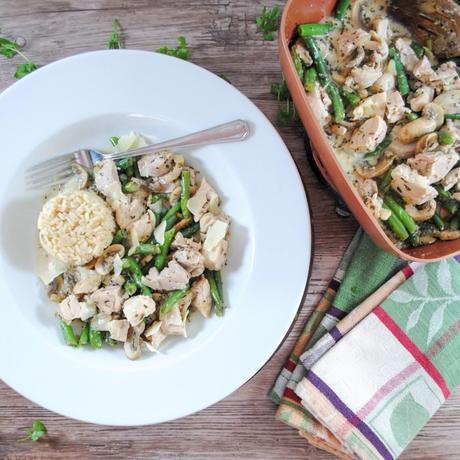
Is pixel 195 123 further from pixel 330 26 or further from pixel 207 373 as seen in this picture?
pixel 207 373

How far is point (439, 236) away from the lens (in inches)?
74.1

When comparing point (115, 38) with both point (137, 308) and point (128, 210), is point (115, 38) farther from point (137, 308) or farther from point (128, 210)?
point (137, 308)

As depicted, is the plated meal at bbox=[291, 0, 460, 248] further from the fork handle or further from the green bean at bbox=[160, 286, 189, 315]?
the green bean at bbox=[160, 286, 189, 315]

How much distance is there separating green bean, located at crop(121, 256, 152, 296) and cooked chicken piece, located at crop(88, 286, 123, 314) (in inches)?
2.8

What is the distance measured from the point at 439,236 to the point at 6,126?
1.48 metres

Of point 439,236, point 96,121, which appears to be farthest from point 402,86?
point 96,121

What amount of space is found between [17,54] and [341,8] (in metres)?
1.19

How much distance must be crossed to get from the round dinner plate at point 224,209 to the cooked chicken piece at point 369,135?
0.72 ft

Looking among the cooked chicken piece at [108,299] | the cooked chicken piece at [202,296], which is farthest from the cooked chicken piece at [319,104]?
the cooked chicken piece at [108,299]

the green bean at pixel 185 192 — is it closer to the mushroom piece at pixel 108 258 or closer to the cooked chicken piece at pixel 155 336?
the mushroom piece at pixel 108 258

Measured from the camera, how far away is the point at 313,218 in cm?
214

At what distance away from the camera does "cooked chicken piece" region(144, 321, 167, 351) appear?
6.47ft

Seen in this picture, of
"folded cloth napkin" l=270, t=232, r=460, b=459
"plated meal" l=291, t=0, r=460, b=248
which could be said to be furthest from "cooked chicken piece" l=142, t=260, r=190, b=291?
"plated meal" l=291, t=0, r=460, b=248

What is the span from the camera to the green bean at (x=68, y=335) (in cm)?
197
